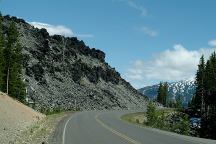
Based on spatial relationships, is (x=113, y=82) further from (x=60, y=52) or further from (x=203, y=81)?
(x=203, y=81)

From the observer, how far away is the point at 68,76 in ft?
448

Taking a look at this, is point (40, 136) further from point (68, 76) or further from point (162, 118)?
point (68, 76)

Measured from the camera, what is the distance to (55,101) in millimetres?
113188

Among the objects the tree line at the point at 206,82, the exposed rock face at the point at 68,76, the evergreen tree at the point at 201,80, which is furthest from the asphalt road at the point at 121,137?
the exposed rock face at the point at 68,76

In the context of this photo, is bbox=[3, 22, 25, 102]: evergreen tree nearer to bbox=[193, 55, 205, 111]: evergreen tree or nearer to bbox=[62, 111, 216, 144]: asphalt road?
bbox=[62, 111, 216, 144]: asphalt road

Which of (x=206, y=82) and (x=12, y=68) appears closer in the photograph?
(x=12, y=68)

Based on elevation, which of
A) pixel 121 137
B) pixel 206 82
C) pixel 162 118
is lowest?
pixel 162 118

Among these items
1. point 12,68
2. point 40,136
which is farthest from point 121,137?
point 12,68

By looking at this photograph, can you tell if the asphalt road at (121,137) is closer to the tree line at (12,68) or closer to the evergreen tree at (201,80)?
the tree line at (12,68)

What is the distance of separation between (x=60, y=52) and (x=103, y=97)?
2552 cm

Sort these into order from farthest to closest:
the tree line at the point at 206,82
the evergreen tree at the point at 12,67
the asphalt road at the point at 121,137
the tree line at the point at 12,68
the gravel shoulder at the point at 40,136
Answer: the tree line at the point at 206,82
the evergreen tree at the point at 12,67
the tree line at the point at 12,68
the gravel shoulder at the point at 40,136
the asphalt road at the point at 121,137

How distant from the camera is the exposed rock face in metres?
118

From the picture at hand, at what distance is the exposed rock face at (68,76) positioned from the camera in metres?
118

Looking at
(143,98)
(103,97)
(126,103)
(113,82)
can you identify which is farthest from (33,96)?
(143,98)
